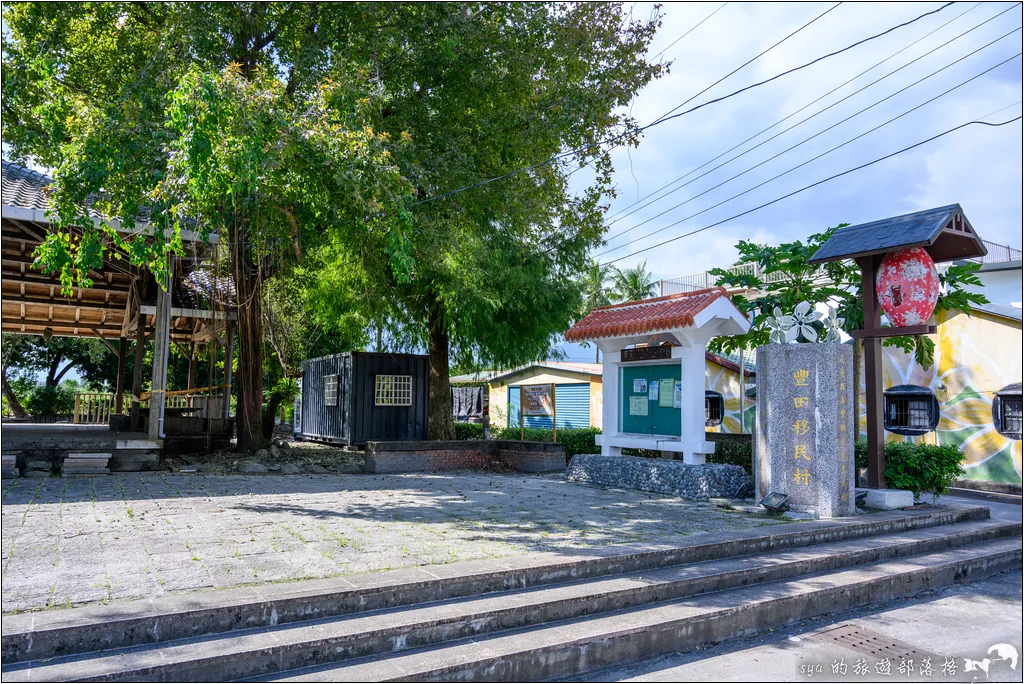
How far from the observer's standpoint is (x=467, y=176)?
1105 cm

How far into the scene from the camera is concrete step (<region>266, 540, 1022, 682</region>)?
167 inches

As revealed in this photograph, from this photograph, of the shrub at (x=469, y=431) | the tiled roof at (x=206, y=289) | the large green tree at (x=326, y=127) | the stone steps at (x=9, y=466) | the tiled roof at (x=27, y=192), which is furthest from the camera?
the shrub at (x=469, y=431)

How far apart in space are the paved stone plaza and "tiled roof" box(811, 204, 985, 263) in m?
3.67

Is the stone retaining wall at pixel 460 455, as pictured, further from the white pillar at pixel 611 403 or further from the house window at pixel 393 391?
the house window at pixel 393 391

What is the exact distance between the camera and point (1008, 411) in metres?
13.2

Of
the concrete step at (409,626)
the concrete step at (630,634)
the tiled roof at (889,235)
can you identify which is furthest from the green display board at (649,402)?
the concrete step at (630,634)

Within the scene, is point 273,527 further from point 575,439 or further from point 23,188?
point 575,439

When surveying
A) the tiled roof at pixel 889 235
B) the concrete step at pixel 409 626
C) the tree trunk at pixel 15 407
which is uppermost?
the tiled roof at pixel 889 235

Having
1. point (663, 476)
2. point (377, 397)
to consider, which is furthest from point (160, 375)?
point (663, 476)

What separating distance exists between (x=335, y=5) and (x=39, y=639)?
30.0 ft

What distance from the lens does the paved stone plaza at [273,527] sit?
533 cm

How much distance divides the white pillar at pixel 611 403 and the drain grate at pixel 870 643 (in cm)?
666

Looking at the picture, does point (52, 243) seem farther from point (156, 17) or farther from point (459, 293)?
point (459, 293)

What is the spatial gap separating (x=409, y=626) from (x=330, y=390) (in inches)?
589
